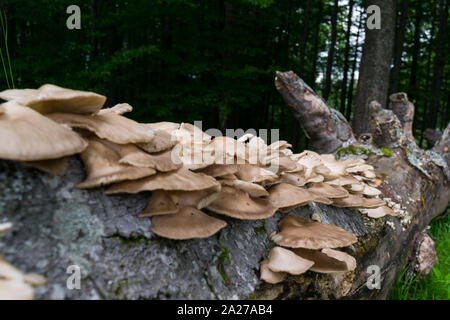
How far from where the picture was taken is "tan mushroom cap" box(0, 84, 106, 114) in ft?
4.57

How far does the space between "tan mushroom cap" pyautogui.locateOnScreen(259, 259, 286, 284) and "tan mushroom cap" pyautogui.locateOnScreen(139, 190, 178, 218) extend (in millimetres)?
586

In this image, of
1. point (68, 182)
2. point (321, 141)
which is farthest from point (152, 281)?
point (321, 141)

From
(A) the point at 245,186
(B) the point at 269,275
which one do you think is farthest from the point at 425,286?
(A) the point at 245,186

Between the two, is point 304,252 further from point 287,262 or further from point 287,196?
point 287,196

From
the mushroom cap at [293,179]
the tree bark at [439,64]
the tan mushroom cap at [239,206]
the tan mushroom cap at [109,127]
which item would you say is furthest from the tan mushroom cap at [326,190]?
the tree bark at [439,64]

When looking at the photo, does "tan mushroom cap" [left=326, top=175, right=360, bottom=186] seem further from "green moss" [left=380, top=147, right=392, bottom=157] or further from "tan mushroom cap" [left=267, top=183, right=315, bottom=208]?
"green moss" [left=380, top=147, right=392, bottom=157]

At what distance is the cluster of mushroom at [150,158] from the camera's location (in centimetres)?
126

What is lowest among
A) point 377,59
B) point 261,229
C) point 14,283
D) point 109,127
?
point 261,229

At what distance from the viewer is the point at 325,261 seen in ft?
6.02

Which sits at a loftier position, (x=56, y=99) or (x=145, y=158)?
(x=56, y=99)

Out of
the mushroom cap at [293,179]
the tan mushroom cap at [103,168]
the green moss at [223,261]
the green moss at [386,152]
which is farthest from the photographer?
the green moss at [386,152]

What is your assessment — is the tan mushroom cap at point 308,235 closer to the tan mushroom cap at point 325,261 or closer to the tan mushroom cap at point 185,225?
the tan mushroom cap at point 325,261

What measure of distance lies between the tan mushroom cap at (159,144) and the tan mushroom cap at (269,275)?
0.81m

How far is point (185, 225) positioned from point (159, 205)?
0.49ft
